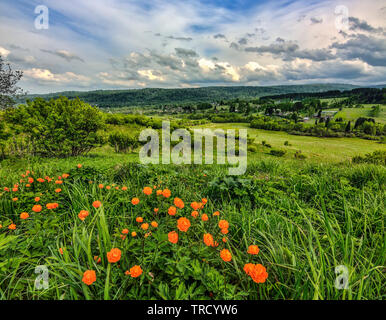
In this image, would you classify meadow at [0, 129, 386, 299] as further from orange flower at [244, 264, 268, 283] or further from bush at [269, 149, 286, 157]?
bush at [269, 149, 286, 157]

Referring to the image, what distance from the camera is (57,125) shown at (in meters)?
11.5

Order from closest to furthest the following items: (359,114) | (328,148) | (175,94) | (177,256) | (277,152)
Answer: (177,256)
(277,152)
(328,148)
(359,114)
(175,94)

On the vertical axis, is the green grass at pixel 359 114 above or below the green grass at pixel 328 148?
above

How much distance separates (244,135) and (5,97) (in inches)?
1800

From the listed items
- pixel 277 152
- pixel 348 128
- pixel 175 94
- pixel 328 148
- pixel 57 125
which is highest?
pixel 175 94

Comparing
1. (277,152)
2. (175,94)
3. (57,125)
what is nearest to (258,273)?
(57,125)

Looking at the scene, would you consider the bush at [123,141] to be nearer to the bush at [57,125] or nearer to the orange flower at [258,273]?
the bush at [57,125]

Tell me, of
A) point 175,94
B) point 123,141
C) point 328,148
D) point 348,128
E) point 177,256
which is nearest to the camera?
point 177,256

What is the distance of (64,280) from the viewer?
142cm

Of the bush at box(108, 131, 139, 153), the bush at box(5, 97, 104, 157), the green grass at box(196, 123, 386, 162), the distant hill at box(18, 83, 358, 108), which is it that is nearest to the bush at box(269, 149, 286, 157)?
the green grass at box(196, 123, 386, 162)

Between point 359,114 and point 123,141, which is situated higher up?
point 359,114

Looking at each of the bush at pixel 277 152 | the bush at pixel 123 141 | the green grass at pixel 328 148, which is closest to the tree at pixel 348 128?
the green grass at pixel 328 148

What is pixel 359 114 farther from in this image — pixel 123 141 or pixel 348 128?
pixel 123 141

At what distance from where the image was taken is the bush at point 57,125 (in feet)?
34.8
